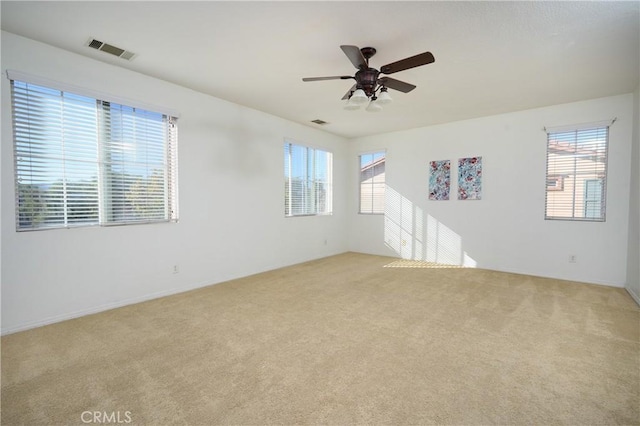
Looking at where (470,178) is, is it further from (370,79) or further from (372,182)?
(370,79)

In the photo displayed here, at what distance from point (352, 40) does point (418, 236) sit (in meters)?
4.47

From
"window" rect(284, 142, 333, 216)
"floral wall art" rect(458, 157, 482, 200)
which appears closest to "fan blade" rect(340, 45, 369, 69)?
"window" rect(284, 142, 333, 216)

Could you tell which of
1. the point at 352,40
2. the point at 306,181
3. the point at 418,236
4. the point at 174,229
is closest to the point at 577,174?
the point at 418,236

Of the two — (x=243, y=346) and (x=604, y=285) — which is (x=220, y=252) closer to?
(x=243, y=346)

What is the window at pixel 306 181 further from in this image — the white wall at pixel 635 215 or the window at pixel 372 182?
the white wall at pixel 635 215

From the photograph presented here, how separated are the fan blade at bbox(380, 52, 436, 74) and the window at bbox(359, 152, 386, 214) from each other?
4210mm

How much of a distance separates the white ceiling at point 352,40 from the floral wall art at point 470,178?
1.55 metres

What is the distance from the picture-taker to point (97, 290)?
3.36 meters

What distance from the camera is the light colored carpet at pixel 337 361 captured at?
1806 millimetres

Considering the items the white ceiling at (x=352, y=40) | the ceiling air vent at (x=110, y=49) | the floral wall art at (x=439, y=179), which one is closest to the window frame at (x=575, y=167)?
the white ceiling at (x=352, y=40)

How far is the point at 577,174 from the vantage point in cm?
471

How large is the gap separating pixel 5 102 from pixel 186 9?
6.63 ft

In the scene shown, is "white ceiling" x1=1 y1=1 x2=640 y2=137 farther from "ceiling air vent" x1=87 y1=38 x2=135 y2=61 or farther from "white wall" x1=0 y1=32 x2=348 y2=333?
"white wall" x1=0 y1=32 x2=348 y2=333

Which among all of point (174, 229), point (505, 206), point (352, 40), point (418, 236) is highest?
point (352, 40)
